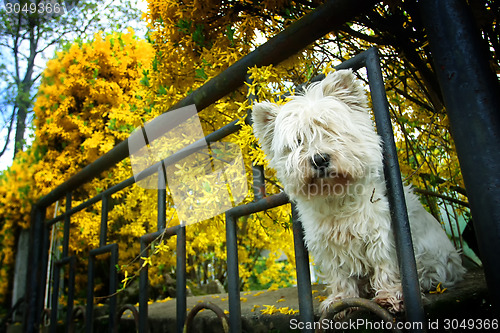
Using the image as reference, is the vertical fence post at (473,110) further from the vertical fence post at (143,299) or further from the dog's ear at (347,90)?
the vertical fence post at (143,299)

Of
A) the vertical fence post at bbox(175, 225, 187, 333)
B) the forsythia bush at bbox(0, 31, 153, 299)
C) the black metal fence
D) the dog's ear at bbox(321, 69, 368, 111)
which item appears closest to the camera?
the black metal fence

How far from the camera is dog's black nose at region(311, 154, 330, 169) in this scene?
1273 mm

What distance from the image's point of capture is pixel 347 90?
139cm

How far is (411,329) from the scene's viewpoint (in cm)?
99

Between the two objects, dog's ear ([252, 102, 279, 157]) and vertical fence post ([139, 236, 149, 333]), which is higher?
dog's ear ([252, 102, 279, 157])

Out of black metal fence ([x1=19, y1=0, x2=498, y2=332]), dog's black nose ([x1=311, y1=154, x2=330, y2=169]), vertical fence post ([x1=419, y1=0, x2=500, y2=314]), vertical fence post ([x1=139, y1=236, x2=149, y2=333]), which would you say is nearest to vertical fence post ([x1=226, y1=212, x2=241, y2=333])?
black metal fence ([x1=19, y1=0, x2=498, y2=332])

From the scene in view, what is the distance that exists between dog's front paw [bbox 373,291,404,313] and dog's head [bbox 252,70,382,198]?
0.36 m

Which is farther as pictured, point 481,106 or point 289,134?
point 289,134

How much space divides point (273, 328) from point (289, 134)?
0.81m

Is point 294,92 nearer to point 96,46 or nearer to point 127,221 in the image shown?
point 127,221

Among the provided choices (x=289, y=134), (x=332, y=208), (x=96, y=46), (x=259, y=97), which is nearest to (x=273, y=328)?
(x=332, y=208)

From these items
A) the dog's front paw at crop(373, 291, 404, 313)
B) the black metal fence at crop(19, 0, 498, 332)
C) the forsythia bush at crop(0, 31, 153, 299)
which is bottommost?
the dog's front paw at crop(373, 291, 404, 313)

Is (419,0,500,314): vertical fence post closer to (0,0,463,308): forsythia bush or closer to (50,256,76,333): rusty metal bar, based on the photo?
(0,0,463,308): forsythia bush

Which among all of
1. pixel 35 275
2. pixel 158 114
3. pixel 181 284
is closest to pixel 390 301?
pixel 181 284
